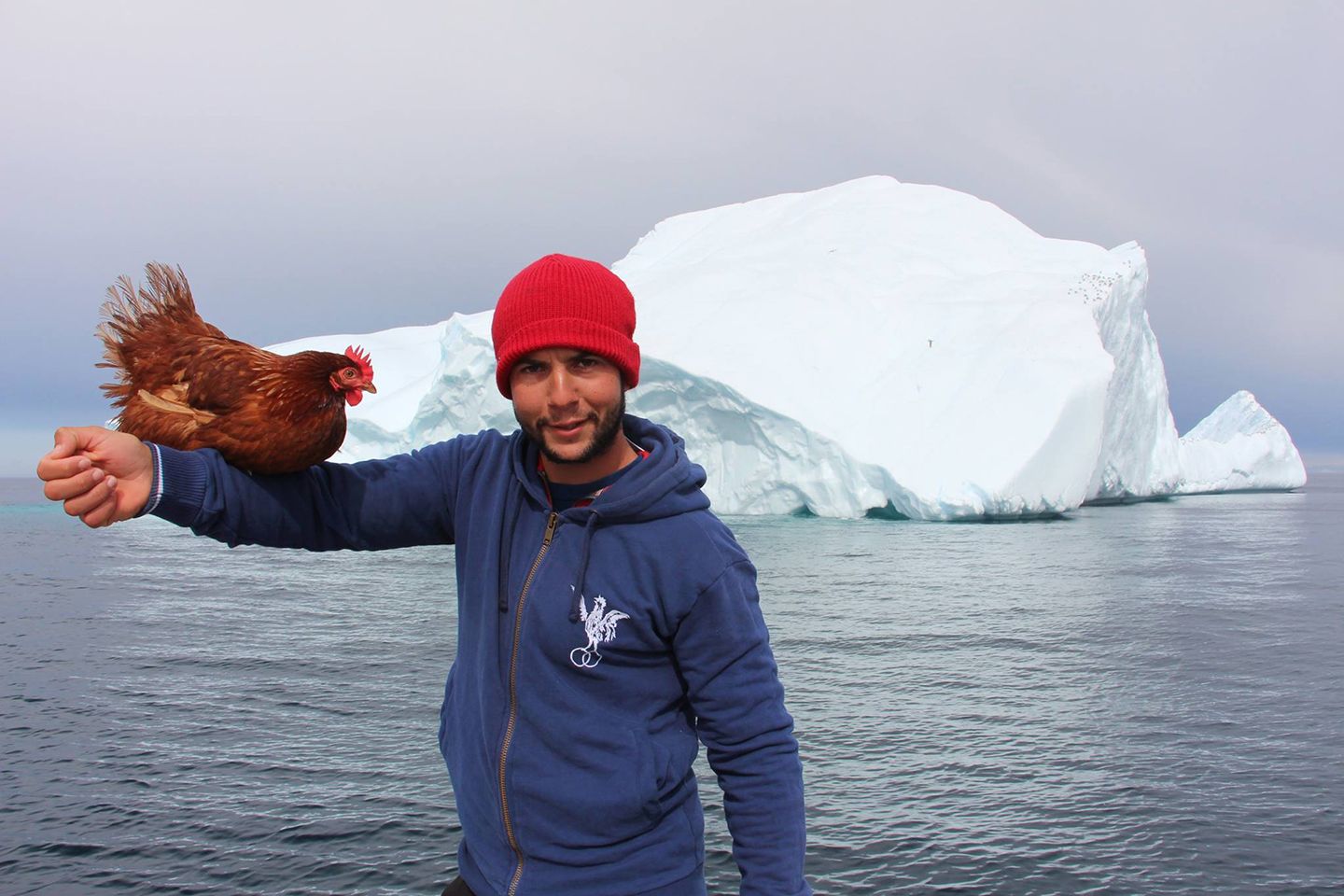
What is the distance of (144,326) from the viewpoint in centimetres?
188

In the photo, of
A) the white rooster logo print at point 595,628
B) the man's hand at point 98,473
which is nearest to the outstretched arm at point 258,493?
the man's hand at point 98,473

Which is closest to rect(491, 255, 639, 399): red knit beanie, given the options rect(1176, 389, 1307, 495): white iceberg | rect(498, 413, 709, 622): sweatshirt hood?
rect(498, 413, 709, 622): sweatshirt hood

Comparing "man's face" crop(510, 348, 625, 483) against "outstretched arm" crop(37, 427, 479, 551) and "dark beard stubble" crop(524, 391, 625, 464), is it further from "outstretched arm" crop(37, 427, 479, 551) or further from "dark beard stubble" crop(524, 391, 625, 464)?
"outstretched arm" crop(37, 427, 479, 551)

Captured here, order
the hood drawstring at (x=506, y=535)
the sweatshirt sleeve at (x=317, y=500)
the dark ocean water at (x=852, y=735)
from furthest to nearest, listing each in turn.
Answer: the dark ocean water at (x=852, y=735), the hood drawstring at (x=506, y=535), the sweatshirt sleeve at (x=317, y=500)

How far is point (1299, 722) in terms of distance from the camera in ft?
24.2

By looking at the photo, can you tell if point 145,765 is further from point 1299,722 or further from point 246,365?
point 1299,722

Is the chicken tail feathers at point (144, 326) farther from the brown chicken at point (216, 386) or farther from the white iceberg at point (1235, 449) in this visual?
the white iceberg at point (1235, 449)

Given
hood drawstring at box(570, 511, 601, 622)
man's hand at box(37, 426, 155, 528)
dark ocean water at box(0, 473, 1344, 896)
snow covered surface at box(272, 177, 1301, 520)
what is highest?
snow covered surface at box(272, 177, 1301, 520)

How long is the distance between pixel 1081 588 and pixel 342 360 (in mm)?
13397

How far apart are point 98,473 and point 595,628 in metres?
0.68

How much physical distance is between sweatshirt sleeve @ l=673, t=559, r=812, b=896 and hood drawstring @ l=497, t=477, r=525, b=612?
0.28 meters

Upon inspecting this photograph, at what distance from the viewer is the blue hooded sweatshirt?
1407 mm

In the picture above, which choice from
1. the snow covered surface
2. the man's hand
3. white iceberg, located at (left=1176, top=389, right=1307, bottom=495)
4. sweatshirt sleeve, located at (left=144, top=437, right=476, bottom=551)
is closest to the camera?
the man's hand

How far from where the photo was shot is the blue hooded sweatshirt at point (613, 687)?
4.62 feet
